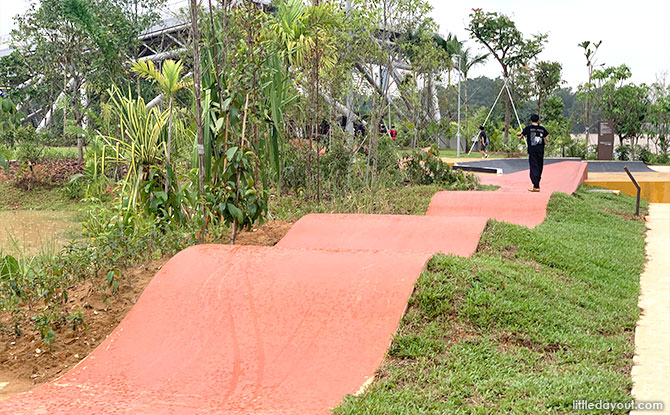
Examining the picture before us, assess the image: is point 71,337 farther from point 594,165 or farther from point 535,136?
point 594,165

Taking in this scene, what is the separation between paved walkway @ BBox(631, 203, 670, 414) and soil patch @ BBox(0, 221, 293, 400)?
3287 mm

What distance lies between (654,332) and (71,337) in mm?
3823

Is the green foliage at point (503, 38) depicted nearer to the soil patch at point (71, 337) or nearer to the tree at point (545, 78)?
the tree at point (545, 78)

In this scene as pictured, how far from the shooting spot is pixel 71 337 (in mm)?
4547

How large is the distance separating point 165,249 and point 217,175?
76cm

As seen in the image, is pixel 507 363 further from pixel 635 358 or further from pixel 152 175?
pixel 152 175

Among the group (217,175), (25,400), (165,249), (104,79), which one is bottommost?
(25,400)

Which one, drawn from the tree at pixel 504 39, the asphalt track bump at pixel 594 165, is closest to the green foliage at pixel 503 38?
the tree at pixel 504 39

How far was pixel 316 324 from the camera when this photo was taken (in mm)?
4203

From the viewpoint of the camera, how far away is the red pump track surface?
3.57 m

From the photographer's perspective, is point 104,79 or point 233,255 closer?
point 233,255

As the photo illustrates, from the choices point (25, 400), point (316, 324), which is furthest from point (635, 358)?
point (25, 400)

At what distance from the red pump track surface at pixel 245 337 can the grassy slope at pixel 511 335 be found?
19cm

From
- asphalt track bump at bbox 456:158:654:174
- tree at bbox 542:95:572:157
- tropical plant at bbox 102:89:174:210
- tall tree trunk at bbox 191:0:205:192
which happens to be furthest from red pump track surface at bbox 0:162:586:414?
tree at bbox 542:95:572:157
